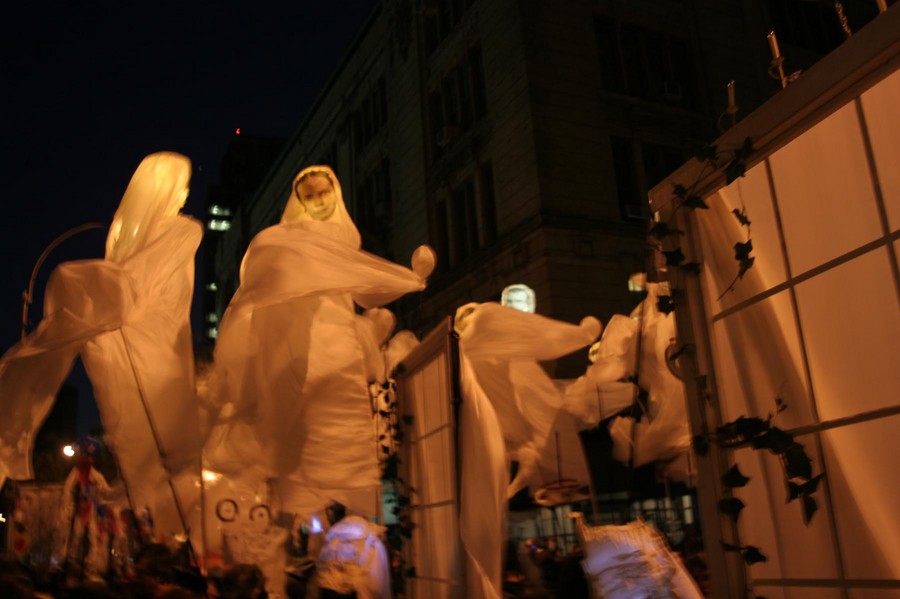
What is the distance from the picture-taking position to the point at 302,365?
443 centimetres

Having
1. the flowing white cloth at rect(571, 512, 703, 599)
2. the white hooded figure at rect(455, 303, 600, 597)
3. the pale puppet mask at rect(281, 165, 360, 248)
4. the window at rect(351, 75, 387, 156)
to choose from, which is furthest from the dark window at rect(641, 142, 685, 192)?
the flowing white cloth at rect(571, 512, 703, 599)

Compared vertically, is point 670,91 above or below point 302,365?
above

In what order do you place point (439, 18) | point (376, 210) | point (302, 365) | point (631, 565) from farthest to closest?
point (376, 210), point (439, 18), point (631, 565), point (302, 365)

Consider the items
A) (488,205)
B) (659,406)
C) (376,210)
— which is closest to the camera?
(659,406)

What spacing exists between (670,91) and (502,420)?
14742mm

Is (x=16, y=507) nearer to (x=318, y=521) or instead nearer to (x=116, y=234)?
(x=318, y=521)

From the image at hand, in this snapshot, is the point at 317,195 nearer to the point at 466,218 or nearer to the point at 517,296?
the point at 517,296

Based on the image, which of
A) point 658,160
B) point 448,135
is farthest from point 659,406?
point 448,135

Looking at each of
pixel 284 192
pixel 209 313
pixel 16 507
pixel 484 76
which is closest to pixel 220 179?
pixel 209 313

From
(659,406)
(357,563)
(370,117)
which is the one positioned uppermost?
(370,117)

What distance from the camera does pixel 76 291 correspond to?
160 inches

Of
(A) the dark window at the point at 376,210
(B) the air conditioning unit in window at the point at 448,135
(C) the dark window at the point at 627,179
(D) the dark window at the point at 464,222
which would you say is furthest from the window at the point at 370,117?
(C) the dark window at the point at 627,179

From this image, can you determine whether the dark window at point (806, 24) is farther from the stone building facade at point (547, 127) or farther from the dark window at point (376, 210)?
the dark window at point (376, 210)

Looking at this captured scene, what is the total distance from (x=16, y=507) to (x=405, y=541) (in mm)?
6790
